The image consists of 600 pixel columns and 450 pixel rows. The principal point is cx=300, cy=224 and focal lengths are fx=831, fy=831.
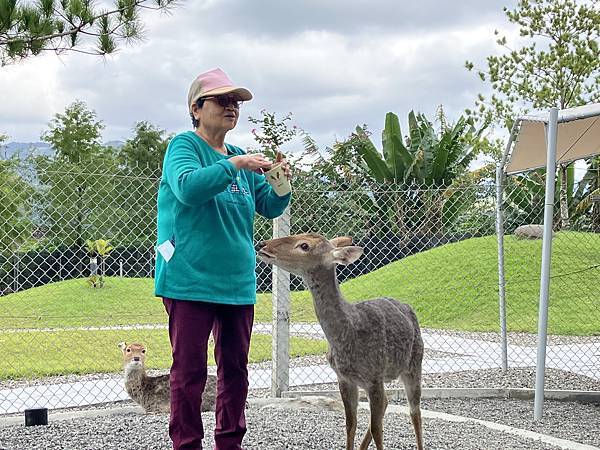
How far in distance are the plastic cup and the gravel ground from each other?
1570mm

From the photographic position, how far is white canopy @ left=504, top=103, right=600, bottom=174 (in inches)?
239

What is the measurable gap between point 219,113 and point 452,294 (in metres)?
11.0

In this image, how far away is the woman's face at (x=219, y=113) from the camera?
3.65 metres

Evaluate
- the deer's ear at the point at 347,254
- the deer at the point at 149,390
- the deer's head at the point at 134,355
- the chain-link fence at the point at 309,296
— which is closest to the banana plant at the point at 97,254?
the chain-link fence at the point at 309,296

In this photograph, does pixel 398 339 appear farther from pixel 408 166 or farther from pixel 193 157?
pixel 408 166

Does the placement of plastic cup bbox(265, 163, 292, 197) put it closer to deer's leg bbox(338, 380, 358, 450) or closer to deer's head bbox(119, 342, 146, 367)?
deer's leg bbox(338, 380, 358, 450)

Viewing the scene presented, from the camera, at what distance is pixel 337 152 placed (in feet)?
69.1

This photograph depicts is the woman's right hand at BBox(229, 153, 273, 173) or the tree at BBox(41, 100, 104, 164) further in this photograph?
the tree at BBox(41, 100, 104, 164)

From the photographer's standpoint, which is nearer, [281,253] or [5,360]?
[281,253]

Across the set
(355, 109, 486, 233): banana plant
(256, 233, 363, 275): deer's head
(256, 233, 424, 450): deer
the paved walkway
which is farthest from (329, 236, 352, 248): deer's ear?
(355, 109, 486, 233): banana plant

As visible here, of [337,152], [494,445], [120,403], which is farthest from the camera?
[337,152]

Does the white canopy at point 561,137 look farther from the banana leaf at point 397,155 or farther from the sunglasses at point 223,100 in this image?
the banana leaf at point 397,155

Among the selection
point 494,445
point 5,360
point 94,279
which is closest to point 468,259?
point 94,279

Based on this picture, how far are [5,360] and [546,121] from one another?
7.34 m
